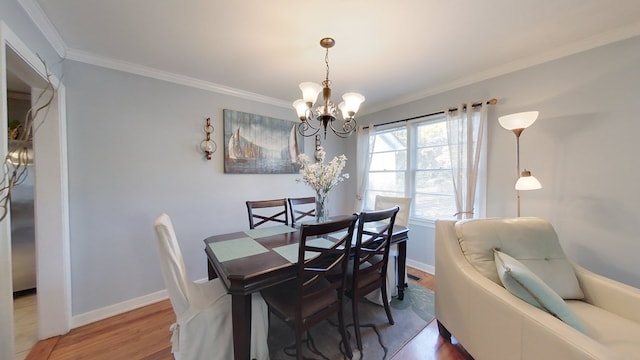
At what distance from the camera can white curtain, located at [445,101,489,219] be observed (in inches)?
98.7

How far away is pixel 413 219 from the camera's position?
3.18m

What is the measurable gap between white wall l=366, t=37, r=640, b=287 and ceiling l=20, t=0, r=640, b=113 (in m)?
0.20

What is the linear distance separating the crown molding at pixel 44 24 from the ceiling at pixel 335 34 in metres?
0.03

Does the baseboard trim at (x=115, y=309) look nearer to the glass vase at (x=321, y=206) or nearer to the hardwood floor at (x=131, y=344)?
the hardwood floor at (x=131, y=344)

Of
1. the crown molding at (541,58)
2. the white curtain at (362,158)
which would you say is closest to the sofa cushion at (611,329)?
the crown molding at (541,58)

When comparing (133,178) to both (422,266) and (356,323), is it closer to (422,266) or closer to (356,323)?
(356,323)

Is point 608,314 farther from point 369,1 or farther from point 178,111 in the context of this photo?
point 178,111

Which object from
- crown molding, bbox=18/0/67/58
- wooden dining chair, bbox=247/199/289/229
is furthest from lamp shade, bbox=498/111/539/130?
crown molding, bbox=18/0/67/58

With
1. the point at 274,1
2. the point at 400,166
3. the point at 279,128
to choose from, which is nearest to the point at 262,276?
the point at 274,1

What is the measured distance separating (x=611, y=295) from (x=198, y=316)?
2.54 meters

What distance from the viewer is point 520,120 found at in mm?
1869

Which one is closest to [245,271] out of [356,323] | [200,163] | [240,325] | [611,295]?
[240,325]

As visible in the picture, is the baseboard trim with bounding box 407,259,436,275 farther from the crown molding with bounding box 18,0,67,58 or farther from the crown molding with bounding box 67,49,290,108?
the crown molding with bounding box 18,0,67,58

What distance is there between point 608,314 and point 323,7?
259cm
